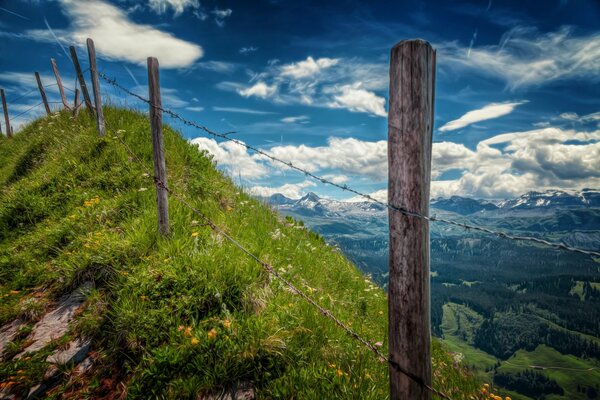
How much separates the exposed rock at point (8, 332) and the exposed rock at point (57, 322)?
1.04 feet

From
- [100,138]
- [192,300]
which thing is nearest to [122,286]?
[192,300]

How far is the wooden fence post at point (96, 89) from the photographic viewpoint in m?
10.5

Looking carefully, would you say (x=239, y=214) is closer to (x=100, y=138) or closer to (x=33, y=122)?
(x=100, y=138)

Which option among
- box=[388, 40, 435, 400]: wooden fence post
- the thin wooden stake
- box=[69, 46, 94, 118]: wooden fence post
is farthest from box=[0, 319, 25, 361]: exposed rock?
the thin wooden stake

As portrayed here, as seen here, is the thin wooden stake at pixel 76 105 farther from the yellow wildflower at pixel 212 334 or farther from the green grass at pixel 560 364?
the green grass at pixel 560 364

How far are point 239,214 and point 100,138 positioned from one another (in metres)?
5.11

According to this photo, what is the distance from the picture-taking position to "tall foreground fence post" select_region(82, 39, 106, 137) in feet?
34.6

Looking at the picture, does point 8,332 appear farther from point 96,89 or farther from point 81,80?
point 81,80

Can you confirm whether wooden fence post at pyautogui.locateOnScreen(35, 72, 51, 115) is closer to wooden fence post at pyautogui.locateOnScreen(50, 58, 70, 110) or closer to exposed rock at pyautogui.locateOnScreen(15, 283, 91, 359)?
wooden fence post at pyautogui.locateOnScreen(50, 58, 70, 110)

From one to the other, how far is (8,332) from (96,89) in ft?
26.0

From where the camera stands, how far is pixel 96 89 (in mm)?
10547

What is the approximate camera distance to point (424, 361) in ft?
9.07

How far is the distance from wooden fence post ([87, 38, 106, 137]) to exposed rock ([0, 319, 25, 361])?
675cm

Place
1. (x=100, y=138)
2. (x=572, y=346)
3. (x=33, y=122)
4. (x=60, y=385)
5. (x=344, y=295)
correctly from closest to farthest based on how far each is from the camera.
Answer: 1. (x=60, y=385)
2. (x=344, y=295)
3. (x=100, y=138)
4. (x=33, y=122)
5. (x=572, y=346)
